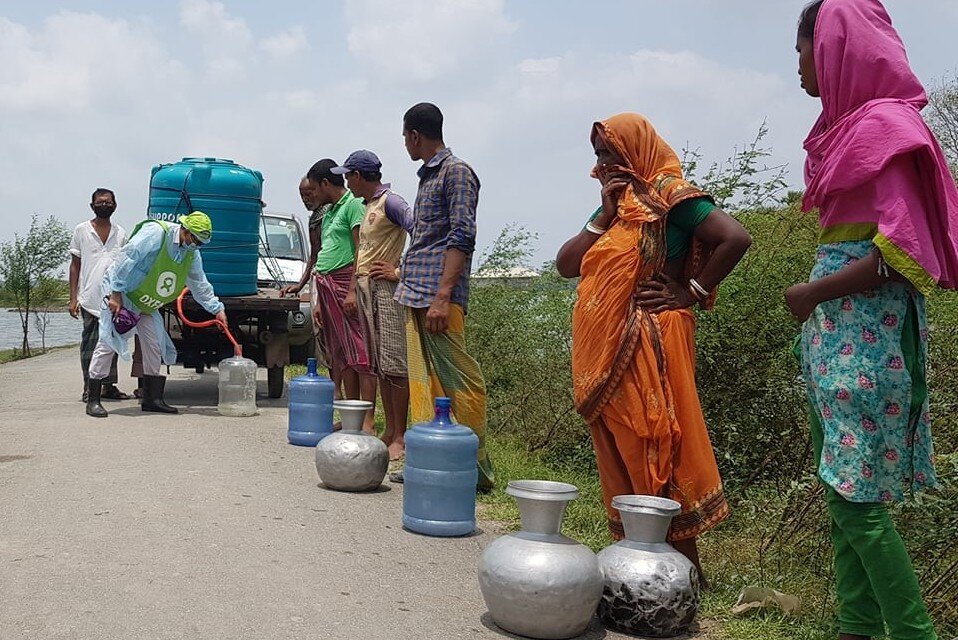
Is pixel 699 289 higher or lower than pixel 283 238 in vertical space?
lower

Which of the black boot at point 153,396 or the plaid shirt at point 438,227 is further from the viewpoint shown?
the black boot at point 153,396

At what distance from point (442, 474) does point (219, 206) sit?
6175mm

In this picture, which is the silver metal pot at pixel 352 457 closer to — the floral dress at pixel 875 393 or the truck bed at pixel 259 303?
the floral dress at pixel 875 393

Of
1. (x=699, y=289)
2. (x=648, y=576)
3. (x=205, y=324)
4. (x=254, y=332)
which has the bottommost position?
(x=648, y=576)

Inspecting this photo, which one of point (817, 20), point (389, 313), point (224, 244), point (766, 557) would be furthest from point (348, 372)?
point (817, 20)

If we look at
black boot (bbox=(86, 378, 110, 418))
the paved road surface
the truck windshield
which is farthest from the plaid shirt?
the truck windshield

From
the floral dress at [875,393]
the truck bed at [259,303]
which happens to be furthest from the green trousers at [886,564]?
the truck bed at [259,303]

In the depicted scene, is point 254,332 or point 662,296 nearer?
point 662,296

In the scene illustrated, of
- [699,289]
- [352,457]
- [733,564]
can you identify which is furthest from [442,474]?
[699,289]

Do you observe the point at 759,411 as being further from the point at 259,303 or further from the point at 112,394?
the point at 112,394

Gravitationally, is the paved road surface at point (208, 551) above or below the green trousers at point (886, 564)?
below

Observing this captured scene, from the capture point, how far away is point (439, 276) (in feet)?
19.6

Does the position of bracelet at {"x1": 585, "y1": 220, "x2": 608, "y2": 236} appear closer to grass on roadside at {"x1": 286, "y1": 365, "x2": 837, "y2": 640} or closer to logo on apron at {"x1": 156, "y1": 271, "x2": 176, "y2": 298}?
grass on roadside at {"x1": 286, "y1": 365, "x2": 837, "y2": 640}

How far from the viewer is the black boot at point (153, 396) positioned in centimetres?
945
